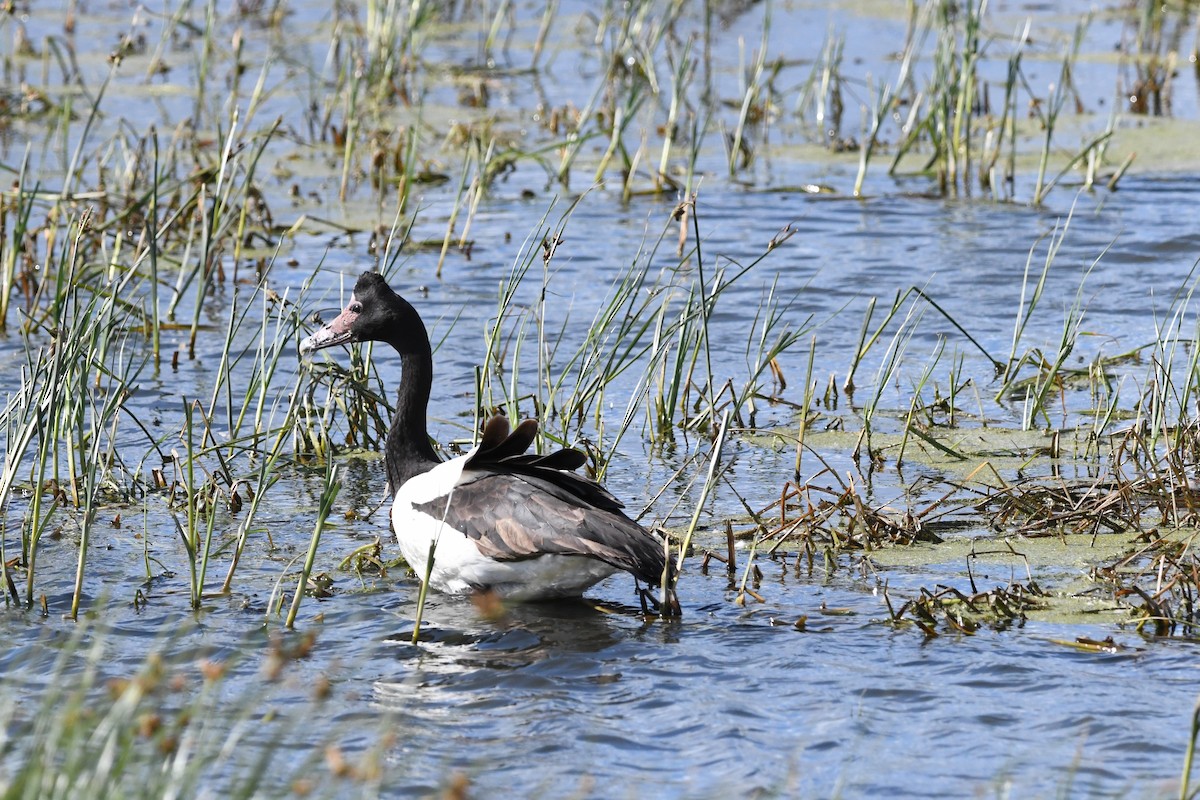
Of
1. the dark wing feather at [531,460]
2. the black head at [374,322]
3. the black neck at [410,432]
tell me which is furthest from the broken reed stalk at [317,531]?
the black head at [374,322]

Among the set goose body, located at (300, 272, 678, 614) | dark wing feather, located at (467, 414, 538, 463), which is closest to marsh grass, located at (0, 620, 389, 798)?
goose body, located at (300, 272, 678, 614)

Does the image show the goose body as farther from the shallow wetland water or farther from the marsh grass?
the marsh grass

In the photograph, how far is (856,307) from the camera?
9562 mm

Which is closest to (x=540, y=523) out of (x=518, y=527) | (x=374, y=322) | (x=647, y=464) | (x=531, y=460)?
(x=518, y=527)

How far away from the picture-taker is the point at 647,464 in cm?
705

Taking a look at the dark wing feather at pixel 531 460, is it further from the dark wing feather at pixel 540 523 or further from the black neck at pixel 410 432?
the black neck at pixel 410 432

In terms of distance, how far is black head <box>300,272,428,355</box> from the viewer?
6293 mm

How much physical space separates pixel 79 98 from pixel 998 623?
10881mm

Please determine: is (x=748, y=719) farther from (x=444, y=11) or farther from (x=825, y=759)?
(x=444, y=11)

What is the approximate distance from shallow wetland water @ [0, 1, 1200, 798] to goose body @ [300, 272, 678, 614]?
142mm

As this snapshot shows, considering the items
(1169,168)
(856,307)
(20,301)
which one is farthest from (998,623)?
(1169,168)

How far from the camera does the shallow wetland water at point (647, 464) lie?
4301 mm

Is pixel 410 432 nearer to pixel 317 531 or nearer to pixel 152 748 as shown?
pixel 317 531

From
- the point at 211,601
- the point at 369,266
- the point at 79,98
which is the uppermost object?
the point at 79,98
